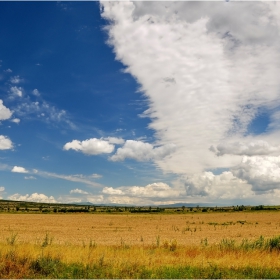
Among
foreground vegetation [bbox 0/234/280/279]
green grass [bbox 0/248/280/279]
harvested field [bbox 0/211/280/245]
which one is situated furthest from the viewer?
harvested field [bbox 0/211/280/245]

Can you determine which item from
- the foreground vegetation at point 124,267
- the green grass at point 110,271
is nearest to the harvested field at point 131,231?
the foreground vegetation at point 124,267

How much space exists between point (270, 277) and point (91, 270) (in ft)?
20.3

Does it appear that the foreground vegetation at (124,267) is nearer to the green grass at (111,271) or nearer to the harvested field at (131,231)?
the green grass at (111,271)

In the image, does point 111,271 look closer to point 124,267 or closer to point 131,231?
point 124,267

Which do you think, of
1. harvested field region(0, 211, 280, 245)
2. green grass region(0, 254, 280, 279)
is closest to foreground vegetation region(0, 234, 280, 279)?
green grass region(0, 254, 280, 279)

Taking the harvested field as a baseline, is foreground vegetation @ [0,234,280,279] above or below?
above

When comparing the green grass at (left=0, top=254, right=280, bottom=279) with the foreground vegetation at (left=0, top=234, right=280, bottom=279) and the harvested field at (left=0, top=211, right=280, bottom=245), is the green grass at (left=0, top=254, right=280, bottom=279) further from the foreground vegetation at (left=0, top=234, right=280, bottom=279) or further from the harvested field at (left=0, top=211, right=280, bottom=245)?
the harvested field at (left=0, top=211, right=280, bottom=245)

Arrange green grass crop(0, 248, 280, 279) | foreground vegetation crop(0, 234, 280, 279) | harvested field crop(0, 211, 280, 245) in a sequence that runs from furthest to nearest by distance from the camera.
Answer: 1. harvested field crop(0, 211, 280, 245)
2. foreground vegetation crop(0, 234, 280, 279)
3. green grass crop(0, 248, 280, 279)

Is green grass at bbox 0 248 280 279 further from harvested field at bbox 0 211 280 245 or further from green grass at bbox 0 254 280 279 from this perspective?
harvested field at bbox 0 211 280 245

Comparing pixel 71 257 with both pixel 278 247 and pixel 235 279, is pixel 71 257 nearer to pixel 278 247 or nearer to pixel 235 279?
pixel 235 279

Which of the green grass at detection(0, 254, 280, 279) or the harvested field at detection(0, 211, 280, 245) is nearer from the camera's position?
the green grass at detection(0, 254, 280, 279)

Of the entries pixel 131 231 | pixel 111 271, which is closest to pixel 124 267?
pixel 111 271

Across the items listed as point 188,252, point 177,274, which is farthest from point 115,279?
point 188,252

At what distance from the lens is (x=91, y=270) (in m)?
11.4
